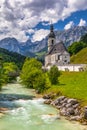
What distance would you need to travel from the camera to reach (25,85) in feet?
322

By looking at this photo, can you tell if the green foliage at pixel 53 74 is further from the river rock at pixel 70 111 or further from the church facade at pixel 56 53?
the church facade at pixel 56 53

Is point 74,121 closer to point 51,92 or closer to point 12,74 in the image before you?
point 51,92

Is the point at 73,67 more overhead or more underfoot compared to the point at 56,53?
more underfoot

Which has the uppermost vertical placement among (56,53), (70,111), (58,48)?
(58,48)

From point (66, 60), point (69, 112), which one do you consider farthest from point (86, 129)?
point (66, 60)

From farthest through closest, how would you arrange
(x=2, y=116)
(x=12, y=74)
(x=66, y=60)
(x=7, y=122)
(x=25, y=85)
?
(x=66, y=60)
(x=12, y=74)
(x=25, y=85)
(x=2, y=116)
(x=7, y=122)

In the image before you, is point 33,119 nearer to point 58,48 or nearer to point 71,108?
point 71,108

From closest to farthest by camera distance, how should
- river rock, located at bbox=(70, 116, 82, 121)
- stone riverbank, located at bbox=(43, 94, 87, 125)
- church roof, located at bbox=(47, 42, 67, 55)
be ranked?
river rock, located at bbox=(70, 116, 82, 121) < stone riverbank, located at bbox=(43, 94, 87, 125) < church roof, located at bbox=(47, 42, 67, 55)

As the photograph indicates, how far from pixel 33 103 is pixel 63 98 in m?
6.86

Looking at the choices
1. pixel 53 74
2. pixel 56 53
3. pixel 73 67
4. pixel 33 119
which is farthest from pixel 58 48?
pixel 33 119

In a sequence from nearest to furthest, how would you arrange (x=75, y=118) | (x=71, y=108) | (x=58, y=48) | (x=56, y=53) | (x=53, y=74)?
(x=75, y=118) → (x=71, y=108) → (x=53, y=74) → (x=56, y=53) → (x=58, y=48)

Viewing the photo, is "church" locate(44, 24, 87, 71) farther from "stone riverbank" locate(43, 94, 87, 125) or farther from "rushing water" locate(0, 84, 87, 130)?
"rushing water" locate(0, 84, 87, 130)

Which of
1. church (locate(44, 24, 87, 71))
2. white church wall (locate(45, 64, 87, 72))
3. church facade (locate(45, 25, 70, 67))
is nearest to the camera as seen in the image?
white church wall (locate(45, 64, 87, 72))

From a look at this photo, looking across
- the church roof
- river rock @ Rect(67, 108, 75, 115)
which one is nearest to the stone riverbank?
river rock @ Rect(67, 108, 75, 115)
